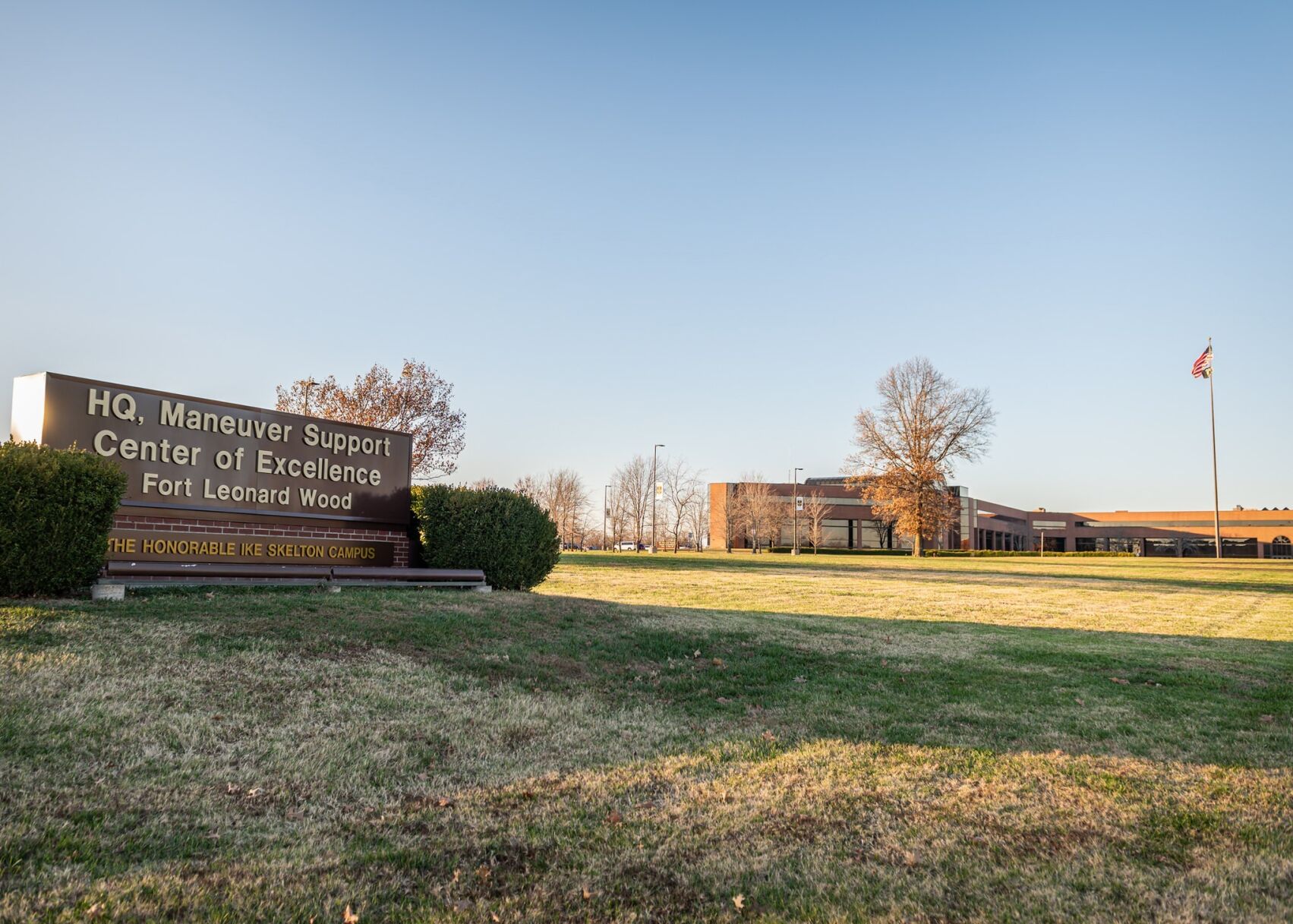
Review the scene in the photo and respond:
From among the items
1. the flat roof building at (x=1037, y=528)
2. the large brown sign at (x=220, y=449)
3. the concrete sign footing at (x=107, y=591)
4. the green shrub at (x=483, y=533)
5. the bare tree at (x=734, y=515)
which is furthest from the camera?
the flat roof building at (x=1037, y=528)

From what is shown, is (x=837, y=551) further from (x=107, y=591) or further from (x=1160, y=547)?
(x=107, y=591)

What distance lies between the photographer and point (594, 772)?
5.34m

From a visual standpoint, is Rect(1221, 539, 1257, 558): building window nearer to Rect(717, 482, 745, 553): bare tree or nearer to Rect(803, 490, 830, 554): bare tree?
Rect(803, 490, 830, 554): bare tree

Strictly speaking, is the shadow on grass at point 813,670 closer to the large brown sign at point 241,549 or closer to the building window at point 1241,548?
the large brown sign at point 241,549

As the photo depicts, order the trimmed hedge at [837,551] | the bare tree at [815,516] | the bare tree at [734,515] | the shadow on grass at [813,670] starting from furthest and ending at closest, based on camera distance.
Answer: the bare tree at [734,515], the bare tree at [815,516], the trimmed hedge at [837,551], the shadow on grass at [813,670]

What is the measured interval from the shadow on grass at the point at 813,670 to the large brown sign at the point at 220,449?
1.80m

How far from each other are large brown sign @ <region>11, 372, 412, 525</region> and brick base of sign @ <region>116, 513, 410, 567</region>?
0.56 ft

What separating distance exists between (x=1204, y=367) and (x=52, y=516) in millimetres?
44801

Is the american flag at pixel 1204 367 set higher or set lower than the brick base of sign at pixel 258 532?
higher

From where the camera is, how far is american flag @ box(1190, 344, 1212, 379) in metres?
38.4

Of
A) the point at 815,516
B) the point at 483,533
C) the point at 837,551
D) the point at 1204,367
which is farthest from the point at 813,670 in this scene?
the point at 815,516

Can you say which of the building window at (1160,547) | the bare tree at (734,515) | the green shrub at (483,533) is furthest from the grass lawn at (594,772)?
the building window at (1160,547)

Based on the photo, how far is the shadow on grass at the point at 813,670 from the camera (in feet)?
21.7

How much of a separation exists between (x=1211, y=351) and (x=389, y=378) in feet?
124
